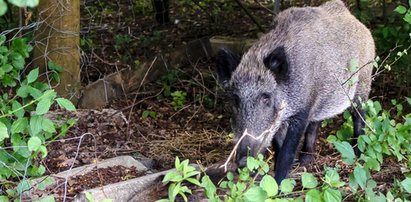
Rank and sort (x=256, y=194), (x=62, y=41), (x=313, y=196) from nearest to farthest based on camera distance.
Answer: (x=256, y=194)
(x=313, y=196)
(x=62, y=41)

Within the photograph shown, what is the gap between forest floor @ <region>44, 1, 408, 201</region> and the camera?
5684mm

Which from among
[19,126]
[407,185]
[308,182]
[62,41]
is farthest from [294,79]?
[62,41]

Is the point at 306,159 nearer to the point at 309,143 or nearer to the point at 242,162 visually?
the point at 309,143

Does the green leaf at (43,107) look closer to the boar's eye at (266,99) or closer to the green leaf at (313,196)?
the green leaf at (313,196)

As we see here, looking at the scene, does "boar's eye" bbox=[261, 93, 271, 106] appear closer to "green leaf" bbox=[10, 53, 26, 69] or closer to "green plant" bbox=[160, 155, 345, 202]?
"green plant" bbox=[160, 155, 345, 202]

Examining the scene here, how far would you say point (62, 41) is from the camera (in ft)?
21.2

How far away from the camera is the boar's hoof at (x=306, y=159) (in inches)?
232

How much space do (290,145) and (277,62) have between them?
61 cm

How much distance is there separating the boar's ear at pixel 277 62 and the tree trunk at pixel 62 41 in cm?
206

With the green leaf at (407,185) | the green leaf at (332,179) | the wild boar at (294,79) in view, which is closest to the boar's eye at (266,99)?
the wild boar at (294,79)

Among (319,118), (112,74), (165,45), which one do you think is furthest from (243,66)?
(165,45)

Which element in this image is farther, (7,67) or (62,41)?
(62,41)

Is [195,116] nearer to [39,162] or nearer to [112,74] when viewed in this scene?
[112,74]

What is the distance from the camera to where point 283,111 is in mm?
5055
